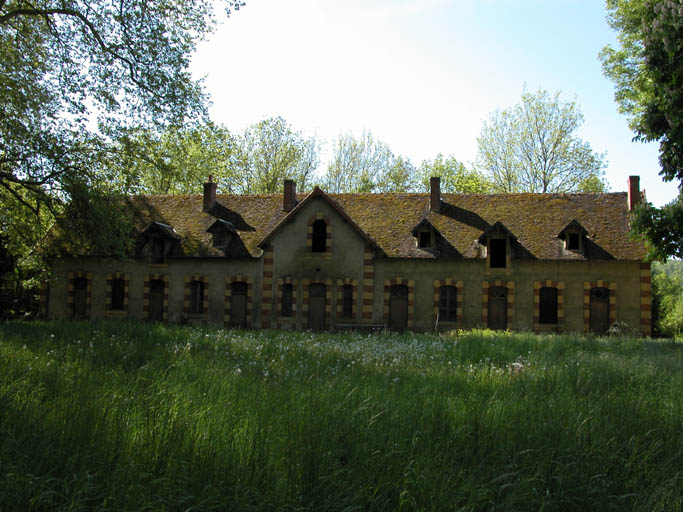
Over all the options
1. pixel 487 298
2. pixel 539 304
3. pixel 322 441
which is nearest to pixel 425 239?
pixel 487 298

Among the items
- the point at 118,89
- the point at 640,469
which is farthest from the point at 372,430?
the point at 118,89

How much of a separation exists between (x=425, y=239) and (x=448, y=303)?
3.31 meters

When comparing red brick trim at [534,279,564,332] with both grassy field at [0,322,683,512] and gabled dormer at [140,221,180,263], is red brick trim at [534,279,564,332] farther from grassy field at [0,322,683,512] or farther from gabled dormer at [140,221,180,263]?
gabled dormer at [140,221,180,263]

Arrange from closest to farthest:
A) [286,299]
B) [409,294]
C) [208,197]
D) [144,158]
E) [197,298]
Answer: [144,158]
[409,294]
[286,299]
[197,298]
[208,197]

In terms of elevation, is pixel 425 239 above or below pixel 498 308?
above

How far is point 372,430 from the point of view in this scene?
516 centimetres

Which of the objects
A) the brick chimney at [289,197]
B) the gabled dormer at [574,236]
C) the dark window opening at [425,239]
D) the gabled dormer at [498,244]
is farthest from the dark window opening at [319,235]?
the gabled dormer at [574,236]

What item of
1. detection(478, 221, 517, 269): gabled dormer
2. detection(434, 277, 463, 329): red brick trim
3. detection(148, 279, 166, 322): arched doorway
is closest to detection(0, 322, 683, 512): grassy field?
detection(434, 277, 463, 329): red brick trim

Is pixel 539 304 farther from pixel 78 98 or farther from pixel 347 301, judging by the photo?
pixel 78 98

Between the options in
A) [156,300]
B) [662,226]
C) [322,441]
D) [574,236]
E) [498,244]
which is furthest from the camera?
[156,300]

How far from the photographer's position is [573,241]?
24.9 m

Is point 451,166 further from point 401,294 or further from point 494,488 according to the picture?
point 494,488

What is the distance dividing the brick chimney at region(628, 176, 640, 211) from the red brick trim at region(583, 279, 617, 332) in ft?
16.2

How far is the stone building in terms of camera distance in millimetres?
24344
